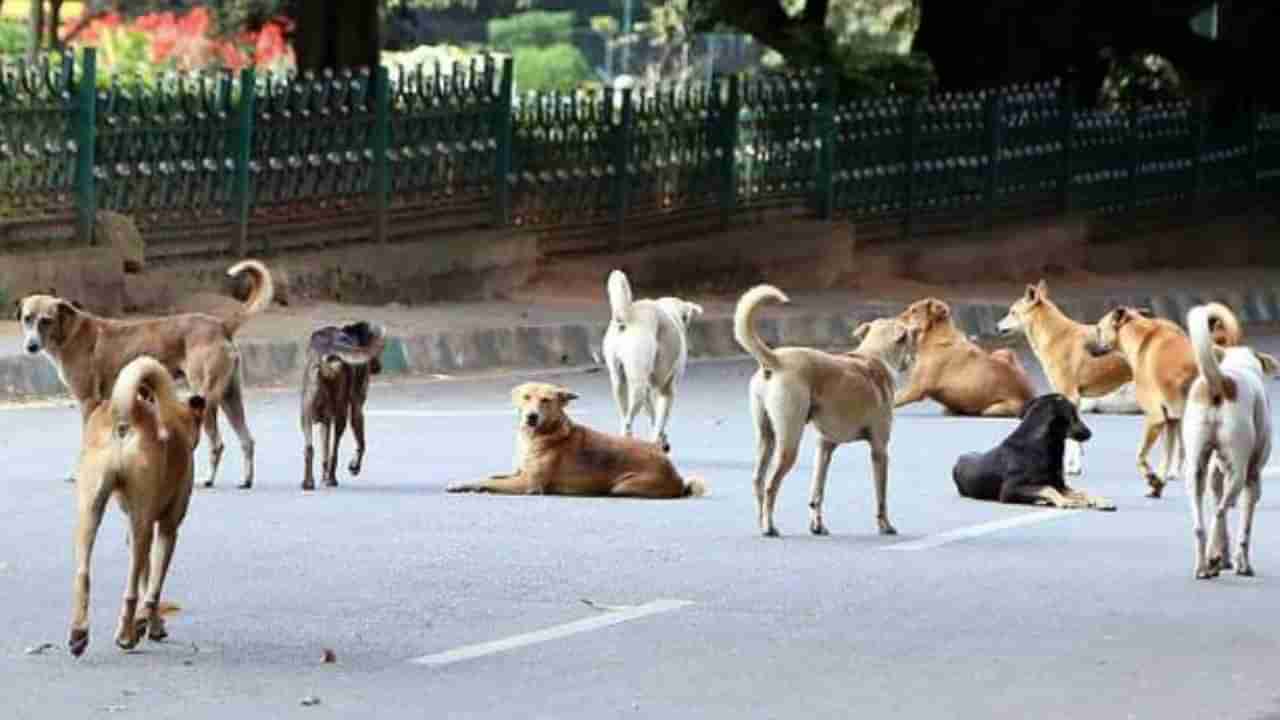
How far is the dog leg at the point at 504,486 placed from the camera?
48.3ft

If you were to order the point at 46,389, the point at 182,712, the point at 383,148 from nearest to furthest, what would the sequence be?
1. the point at 182,712
2. the point at 46,389
3. the point at 383,148

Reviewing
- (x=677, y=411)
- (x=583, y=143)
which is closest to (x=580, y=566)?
(x=677, y=411)

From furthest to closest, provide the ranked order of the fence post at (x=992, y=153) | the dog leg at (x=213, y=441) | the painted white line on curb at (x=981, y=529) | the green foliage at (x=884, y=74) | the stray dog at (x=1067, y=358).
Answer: the green foliage at (x=884, y=74), the fence post at (x=992, y=153), the stray dog at (x=1067, y=358), the dog leg at (x=213, y=441), the painted white line on curb at (x=981, y=529)

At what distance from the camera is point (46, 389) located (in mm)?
19312

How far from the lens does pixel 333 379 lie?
14852 mm

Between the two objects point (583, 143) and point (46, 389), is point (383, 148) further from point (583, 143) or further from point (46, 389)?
point (46, 389)

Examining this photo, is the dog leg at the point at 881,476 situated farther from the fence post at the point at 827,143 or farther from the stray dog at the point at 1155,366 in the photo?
the fence post at the point at 827,143

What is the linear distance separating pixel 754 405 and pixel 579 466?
64.2 inches

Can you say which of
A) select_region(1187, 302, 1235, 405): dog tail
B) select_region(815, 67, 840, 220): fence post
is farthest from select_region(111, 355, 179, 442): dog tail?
select_region(815, 67, 840, 220): fence post

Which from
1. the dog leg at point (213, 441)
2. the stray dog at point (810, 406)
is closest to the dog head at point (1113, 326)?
the stray dog at point (810, 406)

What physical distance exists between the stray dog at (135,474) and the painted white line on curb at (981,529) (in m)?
3.96

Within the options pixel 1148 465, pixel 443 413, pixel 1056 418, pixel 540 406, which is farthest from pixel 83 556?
pixel 443 413

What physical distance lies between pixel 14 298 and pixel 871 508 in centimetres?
856

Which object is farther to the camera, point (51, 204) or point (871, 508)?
point (51, 204)
